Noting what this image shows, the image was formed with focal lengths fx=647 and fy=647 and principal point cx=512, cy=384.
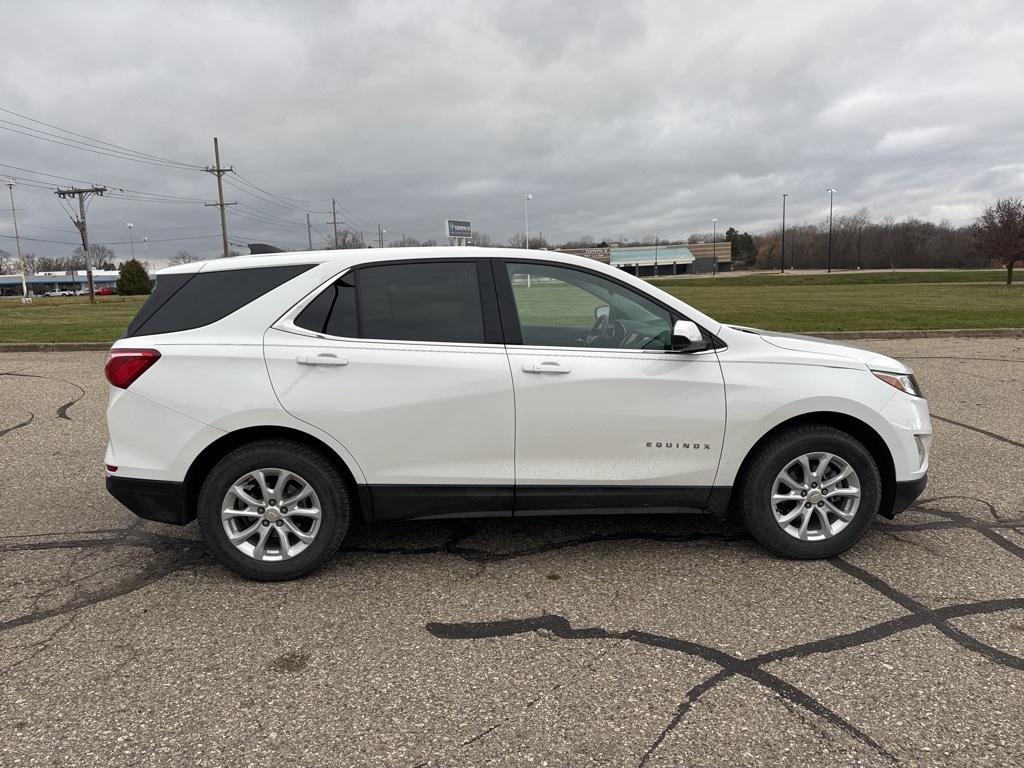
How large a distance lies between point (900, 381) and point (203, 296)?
3851 millimetres

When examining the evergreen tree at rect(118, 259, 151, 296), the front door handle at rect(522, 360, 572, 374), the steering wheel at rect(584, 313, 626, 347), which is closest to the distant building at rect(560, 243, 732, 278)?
the evergreen tree at rect(118, 259, 151, 296)

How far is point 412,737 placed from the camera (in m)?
2.30

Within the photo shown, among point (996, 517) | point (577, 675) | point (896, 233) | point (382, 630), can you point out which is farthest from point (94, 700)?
point (896, 233)

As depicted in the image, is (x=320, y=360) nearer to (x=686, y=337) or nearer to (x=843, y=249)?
(x=686, y=337)

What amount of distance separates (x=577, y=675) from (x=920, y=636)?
156 centimetres

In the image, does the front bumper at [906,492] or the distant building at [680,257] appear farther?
the distant building at [680,257]

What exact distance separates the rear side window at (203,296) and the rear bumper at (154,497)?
79cm

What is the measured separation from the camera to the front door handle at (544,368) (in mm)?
3330

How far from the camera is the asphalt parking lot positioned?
228 centimetres

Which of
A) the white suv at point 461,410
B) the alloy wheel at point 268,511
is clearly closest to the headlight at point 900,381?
the white suv at point 461,410

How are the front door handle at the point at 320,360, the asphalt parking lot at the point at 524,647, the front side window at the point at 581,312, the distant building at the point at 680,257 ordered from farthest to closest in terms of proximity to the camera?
the distant building at the point at 680,257
the front side window at the point at 581,312
the front door handle at the point at 320,360
the asphalt parking lot at the point at 524,647

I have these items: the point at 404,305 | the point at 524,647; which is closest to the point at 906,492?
the point at 524,647

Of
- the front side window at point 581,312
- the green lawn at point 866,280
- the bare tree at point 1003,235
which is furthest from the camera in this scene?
the green lawn at point 866,280

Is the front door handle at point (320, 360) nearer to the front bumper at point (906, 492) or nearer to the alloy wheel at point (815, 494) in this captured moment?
the alloy wheel at point (815, 494)
